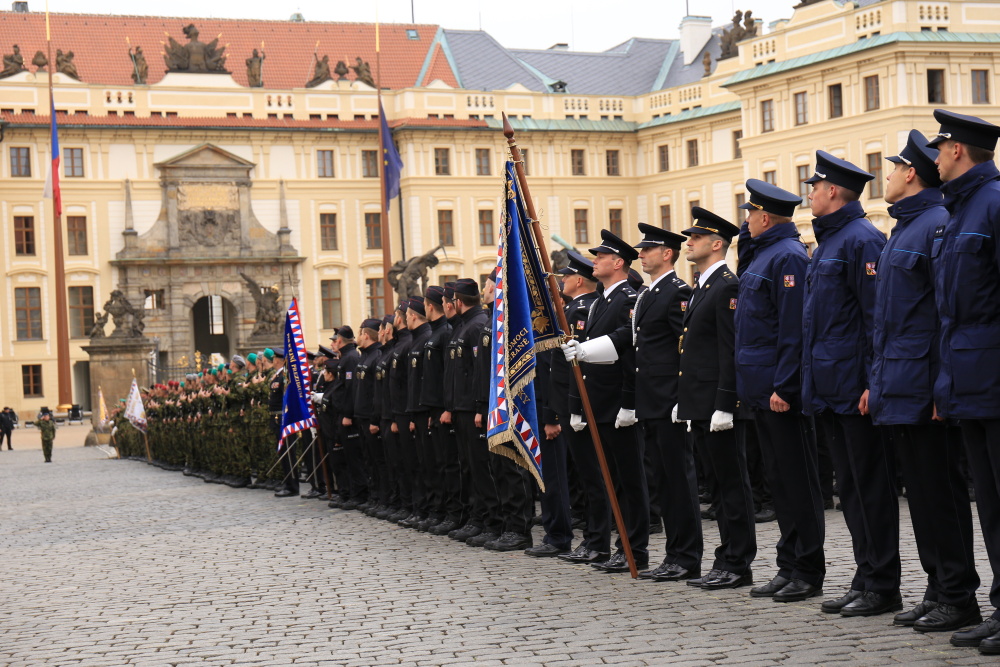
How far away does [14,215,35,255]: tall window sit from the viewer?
57.3 meters

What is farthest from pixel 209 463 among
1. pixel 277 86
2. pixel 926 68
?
pixel 277 86

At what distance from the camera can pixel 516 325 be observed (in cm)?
916

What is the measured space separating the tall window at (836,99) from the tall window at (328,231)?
74.9ft

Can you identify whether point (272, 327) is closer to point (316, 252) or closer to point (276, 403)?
point (316, 252)

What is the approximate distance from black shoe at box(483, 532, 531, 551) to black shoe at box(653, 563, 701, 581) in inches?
85.1

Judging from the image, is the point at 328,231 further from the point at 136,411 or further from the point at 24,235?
the point at 136,411

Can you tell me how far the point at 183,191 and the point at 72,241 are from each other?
5042 mm

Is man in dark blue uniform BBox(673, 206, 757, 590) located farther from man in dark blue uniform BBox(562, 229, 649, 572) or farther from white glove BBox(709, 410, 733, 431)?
man in dark blue uniform BBox(562, 229, 649, 572)

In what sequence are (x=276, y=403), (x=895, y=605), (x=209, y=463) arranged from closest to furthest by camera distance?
(x=895, y=605)
(x=276, y=403)
(x=209, y=463)

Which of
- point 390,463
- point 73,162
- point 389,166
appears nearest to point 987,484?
point 390,463

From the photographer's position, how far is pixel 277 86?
62.2 meters

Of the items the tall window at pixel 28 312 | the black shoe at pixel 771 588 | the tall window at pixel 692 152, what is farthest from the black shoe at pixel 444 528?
the tall window at pixel 692 152

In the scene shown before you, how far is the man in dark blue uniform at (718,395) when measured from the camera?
311 inches

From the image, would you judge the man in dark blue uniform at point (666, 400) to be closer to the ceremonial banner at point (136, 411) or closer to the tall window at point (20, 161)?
the ceremonial banner at point (136, 411)
